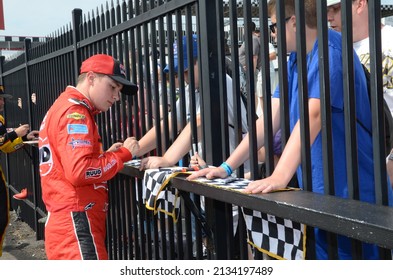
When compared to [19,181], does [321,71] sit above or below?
above

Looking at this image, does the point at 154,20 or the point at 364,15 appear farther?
the point at 154,20

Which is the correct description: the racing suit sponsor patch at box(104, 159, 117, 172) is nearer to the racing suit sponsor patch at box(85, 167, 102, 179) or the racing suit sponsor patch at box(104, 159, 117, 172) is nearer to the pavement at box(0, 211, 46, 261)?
the racing suit sponsor patch at box(85, 167, 102, 179)

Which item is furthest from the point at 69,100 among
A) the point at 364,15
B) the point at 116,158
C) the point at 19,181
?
the point at 19,181

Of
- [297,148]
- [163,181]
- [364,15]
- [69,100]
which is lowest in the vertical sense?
[163,181]

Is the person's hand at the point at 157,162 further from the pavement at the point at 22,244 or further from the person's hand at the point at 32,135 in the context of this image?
the person's hand at the point at 32,135

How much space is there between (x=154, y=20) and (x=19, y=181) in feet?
19.5

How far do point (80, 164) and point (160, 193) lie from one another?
50cm

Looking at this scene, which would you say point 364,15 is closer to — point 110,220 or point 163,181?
point 163,181

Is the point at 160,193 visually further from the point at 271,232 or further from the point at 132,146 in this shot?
the point at 271,232

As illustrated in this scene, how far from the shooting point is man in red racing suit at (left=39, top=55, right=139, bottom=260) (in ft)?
9.82

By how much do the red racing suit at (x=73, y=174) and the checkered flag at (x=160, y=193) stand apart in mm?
233

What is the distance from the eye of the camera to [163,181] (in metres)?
2.96

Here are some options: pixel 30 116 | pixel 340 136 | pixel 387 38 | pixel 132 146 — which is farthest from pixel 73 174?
pixel 30 116

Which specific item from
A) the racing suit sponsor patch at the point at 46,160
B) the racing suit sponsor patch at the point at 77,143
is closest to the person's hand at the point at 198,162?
the racing suit sponsor patch at the point at 77,143
